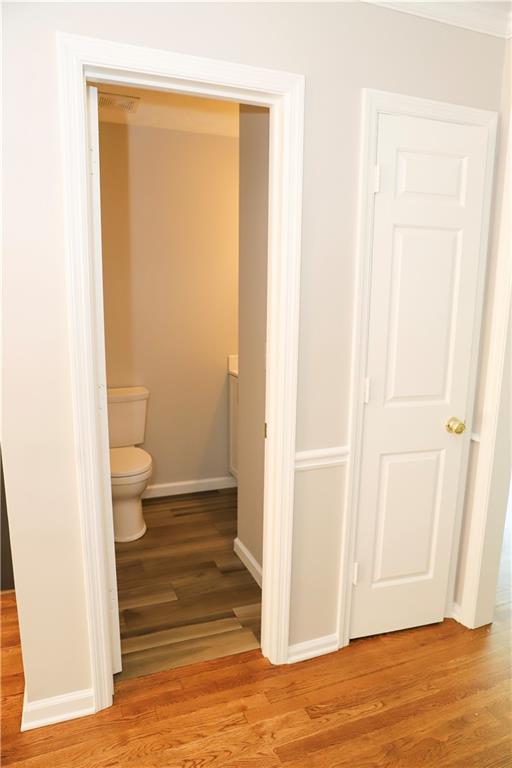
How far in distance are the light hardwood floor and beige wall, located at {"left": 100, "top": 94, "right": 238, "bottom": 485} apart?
1804 mm

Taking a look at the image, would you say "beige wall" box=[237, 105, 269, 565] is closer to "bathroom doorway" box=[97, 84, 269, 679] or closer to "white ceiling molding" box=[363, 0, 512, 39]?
"bathroom doorway" box=[97, 84, 269, 679]

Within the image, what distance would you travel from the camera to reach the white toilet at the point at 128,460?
9.82ft

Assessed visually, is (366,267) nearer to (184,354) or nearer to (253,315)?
(253,315)

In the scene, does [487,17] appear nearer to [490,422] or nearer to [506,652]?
[490,422]

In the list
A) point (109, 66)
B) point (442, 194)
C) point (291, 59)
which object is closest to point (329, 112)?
point (291, 59)

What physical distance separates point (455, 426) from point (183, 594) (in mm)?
1576

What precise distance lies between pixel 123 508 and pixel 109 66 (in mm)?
2351

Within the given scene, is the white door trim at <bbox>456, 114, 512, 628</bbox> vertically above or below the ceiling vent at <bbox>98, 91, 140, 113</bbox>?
below

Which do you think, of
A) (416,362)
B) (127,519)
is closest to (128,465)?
(127,519)

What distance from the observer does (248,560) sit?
9.41 ft

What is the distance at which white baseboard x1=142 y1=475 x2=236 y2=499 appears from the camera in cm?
382

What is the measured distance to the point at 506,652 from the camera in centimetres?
226

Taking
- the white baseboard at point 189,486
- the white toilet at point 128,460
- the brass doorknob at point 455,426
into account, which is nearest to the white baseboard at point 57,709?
the white toilet at point 128,460

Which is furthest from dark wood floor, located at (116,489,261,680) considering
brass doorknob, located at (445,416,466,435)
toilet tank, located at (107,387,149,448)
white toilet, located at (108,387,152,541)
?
brass doorknob, located at (445,416,466,435)
